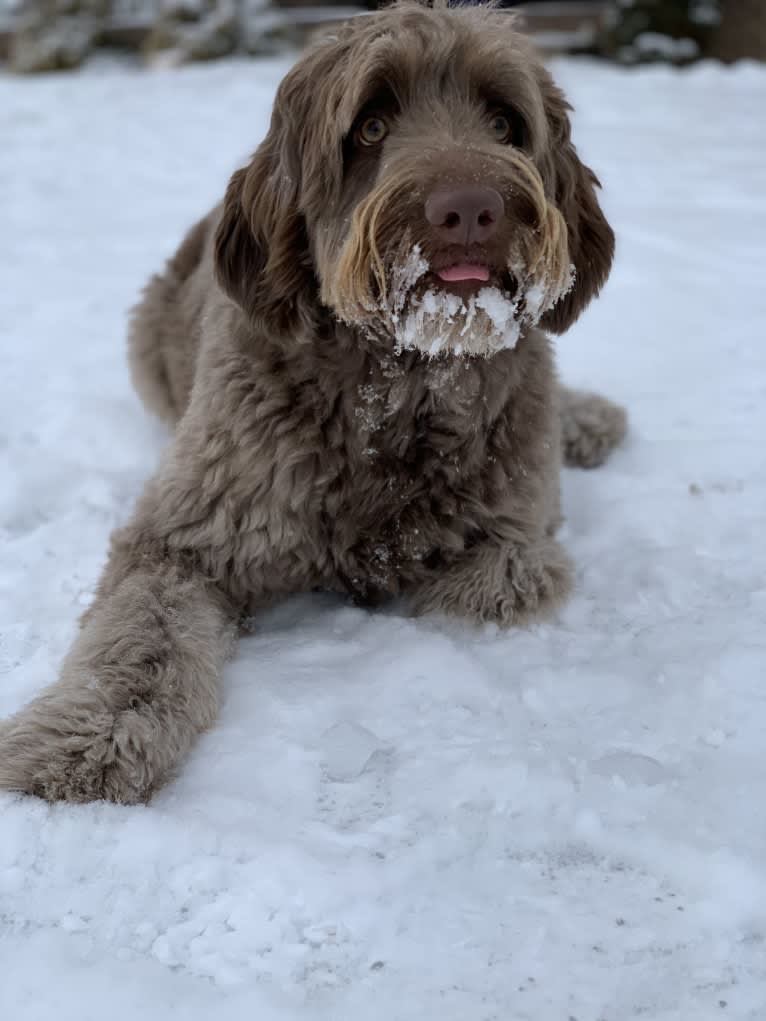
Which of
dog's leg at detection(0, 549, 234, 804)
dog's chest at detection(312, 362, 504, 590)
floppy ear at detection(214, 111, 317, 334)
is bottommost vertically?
dog's leg at detection(0, 549, 234, 804)

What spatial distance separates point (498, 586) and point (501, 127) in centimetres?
131

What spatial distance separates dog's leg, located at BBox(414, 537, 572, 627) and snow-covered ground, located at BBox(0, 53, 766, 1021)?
0.21ft

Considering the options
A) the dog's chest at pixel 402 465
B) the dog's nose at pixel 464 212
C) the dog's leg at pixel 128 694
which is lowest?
the dog's leg at pixel 128 694

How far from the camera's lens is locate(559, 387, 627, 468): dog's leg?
4078mm

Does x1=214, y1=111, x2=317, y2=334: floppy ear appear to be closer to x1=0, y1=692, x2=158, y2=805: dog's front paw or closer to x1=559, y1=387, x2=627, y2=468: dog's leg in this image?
x1=0, y1=692, x2=158, y2=805: dog's front paw

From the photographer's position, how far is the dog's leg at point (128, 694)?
2234 mm

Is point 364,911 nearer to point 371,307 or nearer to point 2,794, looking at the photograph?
point 2,794

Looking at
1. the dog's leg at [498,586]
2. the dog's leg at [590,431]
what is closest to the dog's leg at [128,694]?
the dog's leg at [498,586]

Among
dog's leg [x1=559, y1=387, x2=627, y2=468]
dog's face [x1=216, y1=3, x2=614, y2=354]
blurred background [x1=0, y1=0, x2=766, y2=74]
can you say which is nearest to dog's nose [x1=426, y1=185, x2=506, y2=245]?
dog's face [x1=216, y1=3, x2=614, y2=354]

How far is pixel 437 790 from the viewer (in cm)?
233

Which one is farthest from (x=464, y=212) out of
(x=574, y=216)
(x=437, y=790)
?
(x=437, y=790)

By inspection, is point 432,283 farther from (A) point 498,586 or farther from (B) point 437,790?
(B) point 437,790

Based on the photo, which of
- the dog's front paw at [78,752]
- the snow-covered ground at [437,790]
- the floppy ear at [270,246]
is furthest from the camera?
the floppy ear at [270,246]

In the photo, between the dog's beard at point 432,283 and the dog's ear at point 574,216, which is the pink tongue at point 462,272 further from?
the dog's ear at point 574,216
